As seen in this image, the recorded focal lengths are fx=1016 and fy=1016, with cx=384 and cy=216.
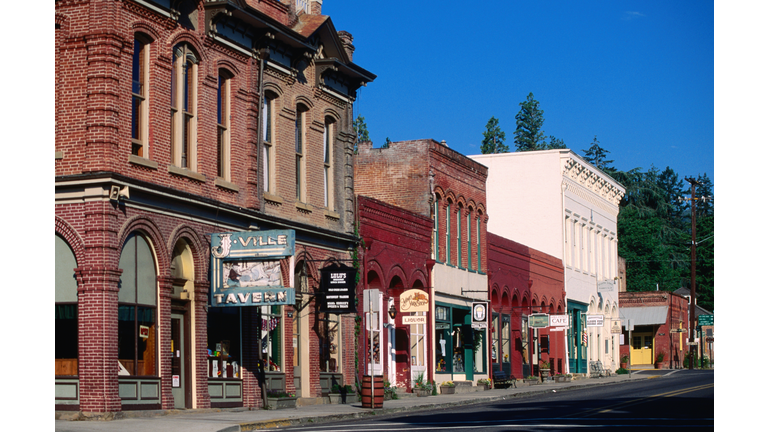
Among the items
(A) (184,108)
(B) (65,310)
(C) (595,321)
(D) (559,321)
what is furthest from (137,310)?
(C) (595,321)

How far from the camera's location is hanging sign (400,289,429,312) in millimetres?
31234

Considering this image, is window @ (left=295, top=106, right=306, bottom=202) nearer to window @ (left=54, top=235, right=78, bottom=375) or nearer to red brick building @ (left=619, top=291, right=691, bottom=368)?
window @ (left=54, top=235, right=78, bottom=375)

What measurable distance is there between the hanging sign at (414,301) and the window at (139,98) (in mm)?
12336

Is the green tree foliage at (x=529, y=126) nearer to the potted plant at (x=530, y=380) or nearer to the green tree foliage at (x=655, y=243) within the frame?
the green tree foliage at (x=655, y=243)

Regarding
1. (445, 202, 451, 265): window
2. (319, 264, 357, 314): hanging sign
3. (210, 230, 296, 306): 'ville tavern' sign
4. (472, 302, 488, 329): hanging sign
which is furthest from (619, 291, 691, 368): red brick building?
Answer: (210, 230, 296, 306): 'ville tavern' sign

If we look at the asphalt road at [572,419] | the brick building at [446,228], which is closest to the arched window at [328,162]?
the brick building at [446,228]

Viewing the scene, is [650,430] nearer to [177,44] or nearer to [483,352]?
[177,44]

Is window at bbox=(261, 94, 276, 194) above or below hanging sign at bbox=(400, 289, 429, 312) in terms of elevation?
above

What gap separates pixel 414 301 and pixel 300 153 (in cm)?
641

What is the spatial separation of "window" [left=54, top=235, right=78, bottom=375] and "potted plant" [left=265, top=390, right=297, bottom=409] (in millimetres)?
6253

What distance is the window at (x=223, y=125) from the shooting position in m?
24.3

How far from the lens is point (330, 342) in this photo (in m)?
29.2

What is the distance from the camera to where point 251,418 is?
21.0m

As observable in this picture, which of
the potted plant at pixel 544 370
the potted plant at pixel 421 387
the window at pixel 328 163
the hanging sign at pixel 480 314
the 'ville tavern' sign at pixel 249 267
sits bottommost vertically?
the potted plant at pixel 544 370
